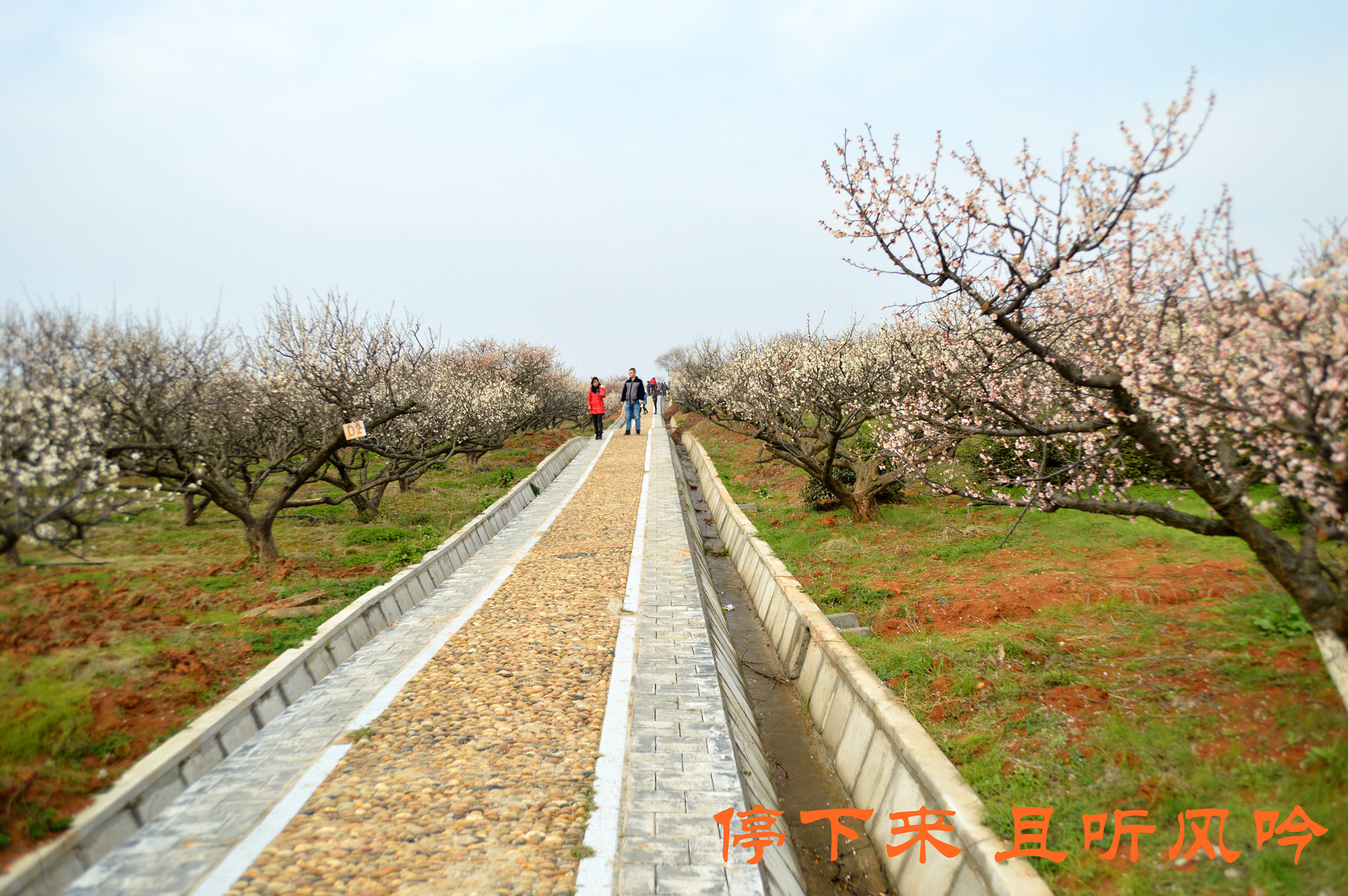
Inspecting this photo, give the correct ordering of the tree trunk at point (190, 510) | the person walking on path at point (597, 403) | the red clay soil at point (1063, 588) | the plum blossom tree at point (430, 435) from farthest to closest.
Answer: the person walking on path at point (597, 403)
the plum blossom tree at point (430, 435)
the tree trunk at point (190, 510)
the red clay soil at point (1063, 588)

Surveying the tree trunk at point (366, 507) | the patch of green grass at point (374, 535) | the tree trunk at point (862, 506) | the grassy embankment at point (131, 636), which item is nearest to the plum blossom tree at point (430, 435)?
the tree trunk at point (366, 507)

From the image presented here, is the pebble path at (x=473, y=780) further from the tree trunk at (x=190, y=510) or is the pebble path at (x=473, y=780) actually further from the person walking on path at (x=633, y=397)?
the person walking on path at (x=633, y=397)

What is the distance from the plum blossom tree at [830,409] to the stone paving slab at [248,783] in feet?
24.7

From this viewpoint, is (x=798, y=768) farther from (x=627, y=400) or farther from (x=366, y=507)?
(x=627, y=400)

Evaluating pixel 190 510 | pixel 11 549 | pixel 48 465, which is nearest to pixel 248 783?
pixel 11 549

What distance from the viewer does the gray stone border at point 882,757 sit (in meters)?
4.47

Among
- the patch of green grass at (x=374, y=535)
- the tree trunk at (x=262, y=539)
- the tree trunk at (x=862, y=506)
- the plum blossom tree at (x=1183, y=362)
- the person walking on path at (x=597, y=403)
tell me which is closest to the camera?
the plum blossom tree at (x=1183, y=362)

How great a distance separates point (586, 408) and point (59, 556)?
1910 inches

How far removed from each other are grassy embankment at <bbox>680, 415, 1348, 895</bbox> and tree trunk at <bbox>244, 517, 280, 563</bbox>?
8.37m

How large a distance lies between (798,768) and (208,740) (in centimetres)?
525

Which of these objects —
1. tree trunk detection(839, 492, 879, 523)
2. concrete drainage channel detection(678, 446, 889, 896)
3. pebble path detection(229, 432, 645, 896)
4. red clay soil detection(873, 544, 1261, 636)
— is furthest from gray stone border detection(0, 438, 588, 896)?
tree trunk detection(839, 492, 879, 523)

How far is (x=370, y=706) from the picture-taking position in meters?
6.68

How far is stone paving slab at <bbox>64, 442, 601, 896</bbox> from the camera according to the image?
425 cm

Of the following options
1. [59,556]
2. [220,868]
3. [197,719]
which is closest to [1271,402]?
[220,868]
